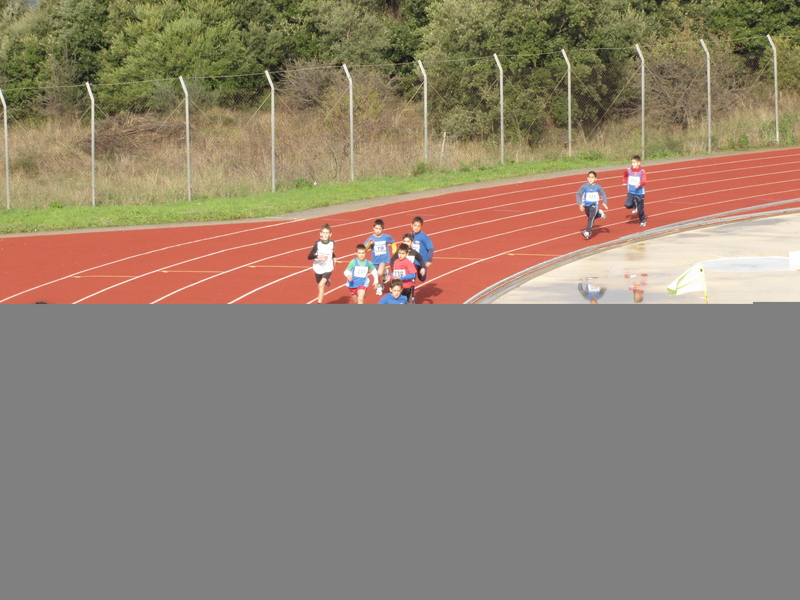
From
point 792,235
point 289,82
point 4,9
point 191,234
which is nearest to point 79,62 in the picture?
point 4,9

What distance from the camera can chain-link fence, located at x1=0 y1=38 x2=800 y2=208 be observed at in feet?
86.5

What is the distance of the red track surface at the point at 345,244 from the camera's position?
14367mm

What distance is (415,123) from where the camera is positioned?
29.0m

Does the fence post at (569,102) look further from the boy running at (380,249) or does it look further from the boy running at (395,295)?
the boy running at (395,295)

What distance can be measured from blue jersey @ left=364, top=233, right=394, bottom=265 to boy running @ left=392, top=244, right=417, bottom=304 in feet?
1.93

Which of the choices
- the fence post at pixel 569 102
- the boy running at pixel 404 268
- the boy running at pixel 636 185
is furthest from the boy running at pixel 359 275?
the fence post at pixel 569 102

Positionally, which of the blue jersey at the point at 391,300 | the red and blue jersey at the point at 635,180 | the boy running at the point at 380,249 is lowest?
the blue jersey at the point at 391,300

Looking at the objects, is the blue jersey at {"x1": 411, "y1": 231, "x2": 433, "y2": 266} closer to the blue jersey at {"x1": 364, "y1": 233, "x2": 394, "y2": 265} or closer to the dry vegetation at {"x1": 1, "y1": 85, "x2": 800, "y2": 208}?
the blue jersey at {"x1": 364, "y1": 233, "x2": 394, "y2": 265}

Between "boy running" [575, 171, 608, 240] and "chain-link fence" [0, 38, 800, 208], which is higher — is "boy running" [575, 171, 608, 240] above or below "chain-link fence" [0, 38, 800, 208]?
below

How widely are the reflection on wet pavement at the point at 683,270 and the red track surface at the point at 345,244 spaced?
0.79 meters

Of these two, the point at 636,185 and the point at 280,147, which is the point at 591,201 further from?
the point at 280,147

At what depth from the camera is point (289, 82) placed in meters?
31.0

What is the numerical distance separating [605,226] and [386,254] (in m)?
7.19

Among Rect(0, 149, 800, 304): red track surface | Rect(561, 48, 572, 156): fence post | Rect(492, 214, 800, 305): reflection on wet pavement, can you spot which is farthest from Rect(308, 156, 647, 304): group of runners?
Rect(561, 48, 572, 156): fence post
